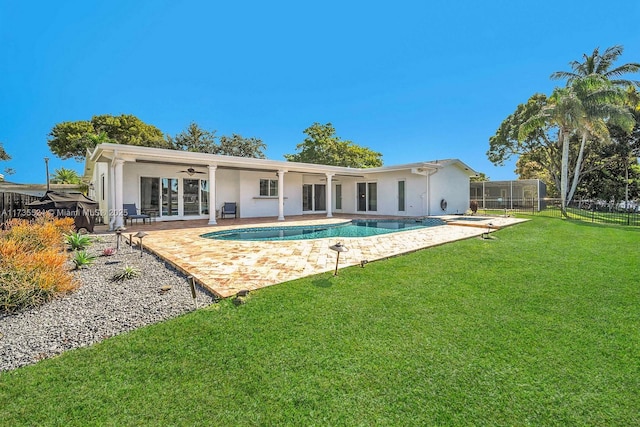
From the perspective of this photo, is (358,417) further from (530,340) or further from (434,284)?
(434,284)

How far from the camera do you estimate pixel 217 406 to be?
210cm

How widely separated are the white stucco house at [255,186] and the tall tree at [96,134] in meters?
10.7

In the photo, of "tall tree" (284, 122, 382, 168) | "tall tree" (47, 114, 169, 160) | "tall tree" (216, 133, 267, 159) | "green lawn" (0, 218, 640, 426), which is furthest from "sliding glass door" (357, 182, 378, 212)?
"tall tree" (47, 114, 169, 160)

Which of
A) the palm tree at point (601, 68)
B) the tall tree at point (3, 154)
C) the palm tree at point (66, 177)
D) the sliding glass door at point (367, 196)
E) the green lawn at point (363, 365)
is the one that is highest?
the palm tree at point (601, 68)

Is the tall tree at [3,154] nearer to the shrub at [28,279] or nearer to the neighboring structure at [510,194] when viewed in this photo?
the shrub at [28,279]

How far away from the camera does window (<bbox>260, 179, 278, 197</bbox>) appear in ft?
52.5

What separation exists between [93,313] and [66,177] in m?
33.0

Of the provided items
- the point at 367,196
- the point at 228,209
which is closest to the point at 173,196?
the point at 228,209

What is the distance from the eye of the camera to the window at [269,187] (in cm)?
1600

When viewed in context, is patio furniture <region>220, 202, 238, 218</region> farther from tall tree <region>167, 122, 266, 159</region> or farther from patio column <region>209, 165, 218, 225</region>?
tall tree <region>167, 122, 266, 159</region>

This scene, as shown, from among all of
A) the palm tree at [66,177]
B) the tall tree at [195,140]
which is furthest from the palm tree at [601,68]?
the palm tree at [66,177]

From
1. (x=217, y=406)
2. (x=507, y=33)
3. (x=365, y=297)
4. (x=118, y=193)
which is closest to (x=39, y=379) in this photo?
(x=217, y=406)

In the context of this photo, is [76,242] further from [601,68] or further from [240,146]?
[601,68]

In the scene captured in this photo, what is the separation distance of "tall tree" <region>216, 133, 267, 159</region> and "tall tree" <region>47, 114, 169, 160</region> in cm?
534
